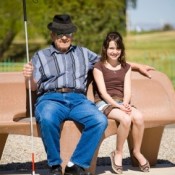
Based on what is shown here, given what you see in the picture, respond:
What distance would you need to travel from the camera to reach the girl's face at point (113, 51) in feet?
18.6

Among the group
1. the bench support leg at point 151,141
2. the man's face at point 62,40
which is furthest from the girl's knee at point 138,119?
the man's face at point 62,40

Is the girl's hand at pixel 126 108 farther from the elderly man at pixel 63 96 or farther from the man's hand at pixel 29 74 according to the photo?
the man's hand at pixel 29 74

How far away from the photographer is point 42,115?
16.7 feet

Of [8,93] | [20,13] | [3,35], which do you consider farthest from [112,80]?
[3,35]

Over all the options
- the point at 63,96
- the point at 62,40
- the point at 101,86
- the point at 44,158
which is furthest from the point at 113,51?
the point at 44,158

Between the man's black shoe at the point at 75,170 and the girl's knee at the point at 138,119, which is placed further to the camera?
the girl's knee at the point at 138,119

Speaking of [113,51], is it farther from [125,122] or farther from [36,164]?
[36,164]

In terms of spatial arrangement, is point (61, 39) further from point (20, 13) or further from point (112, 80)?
point (20, 13)

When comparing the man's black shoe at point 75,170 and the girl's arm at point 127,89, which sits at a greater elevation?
the girl's arm at point 127,89

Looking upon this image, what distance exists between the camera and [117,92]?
5.75m

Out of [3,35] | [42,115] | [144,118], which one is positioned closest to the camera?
[42,115]

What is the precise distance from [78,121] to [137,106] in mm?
1114

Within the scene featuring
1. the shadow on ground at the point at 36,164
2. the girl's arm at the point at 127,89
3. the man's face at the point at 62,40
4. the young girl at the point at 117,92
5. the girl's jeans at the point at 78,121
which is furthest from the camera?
the shadow on ground at the point at 36,164

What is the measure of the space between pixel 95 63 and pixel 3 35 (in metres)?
18.5
